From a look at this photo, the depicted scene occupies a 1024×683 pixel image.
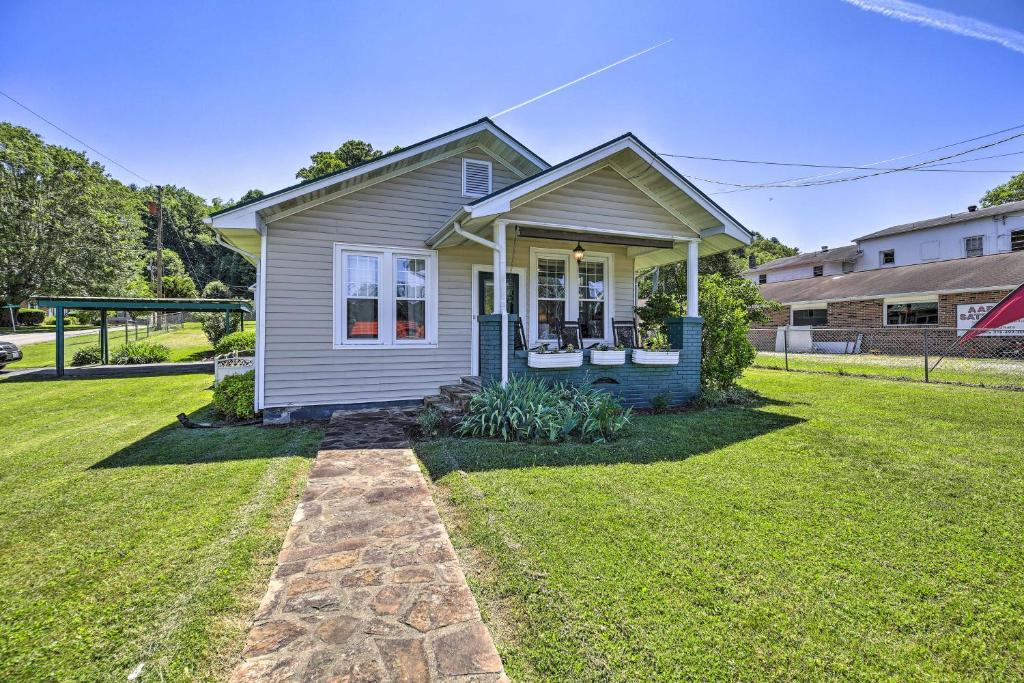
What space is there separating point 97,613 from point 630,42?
12919 mm

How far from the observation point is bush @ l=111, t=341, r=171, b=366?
16.2m

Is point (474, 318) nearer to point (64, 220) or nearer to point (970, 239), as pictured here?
point (970, 239)

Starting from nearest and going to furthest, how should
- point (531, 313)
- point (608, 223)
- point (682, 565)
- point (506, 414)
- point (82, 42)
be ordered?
1. point (682, 565)
2. point (506, 414)
3. point (608, 223)
4. point (531, 313)
5. point (82, 42)

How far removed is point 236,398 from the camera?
7035 mm

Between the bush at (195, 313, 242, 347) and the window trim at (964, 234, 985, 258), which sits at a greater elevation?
the window trim at (964, 234, 985, 258)

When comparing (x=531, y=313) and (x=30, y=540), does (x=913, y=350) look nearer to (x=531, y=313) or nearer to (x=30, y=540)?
(x=531, y=313)

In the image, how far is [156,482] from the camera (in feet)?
13.4

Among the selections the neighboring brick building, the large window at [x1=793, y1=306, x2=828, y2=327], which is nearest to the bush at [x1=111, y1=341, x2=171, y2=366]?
the neighboring brick building

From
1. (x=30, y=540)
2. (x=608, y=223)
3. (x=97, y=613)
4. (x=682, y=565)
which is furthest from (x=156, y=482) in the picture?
(x=608, y=223)

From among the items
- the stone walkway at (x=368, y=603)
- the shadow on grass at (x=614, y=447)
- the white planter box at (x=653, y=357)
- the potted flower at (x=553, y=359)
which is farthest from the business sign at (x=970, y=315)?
the stone walkway at (x=368, y=603)

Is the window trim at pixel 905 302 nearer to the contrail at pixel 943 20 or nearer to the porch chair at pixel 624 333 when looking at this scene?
the contrail at pixel 943 20

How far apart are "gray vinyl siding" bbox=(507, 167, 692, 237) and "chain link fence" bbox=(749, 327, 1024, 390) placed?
13.8 feet

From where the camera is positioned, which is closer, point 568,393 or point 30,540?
point 30,540

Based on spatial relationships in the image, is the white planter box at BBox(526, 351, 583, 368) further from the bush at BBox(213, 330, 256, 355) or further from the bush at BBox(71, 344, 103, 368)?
the bush at BBox(71, 344, 103, 368)
